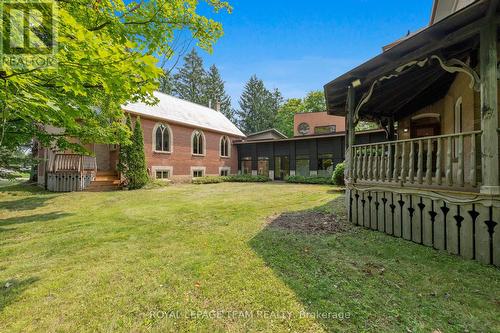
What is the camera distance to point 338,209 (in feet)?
24.7

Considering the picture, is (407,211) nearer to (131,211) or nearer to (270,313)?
(270,313)

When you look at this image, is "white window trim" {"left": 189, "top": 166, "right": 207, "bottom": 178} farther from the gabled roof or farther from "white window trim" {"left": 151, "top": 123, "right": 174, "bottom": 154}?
the gabled roof

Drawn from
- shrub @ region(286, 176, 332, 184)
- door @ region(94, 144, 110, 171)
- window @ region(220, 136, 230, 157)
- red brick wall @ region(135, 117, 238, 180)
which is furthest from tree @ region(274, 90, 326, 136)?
door @ region(94, 144, 110, 171)

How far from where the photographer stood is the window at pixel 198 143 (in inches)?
791

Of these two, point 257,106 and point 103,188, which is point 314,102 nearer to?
point 257,106

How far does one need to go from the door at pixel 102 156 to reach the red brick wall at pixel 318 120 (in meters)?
22.3

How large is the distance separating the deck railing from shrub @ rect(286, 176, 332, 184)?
11.9 m

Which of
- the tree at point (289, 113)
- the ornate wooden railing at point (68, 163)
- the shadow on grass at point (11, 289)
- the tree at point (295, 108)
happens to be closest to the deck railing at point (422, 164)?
the shadow on grass at point (11, 289)

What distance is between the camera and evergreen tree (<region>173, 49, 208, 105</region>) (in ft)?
153

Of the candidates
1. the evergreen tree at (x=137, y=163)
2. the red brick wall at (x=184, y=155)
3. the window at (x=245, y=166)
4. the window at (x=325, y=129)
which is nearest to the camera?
the evergreen tree at (x=137, y=163)

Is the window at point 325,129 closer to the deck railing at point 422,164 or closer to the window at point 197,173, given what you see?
the window at point 197,173

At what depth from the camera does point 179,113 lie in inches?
778

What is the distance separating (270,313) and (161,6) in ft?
17.1

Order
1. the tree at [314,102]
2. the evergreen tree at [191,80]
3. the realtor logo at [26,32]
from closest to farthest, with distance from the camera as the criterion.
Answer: the realtor logo at [26,32] → the tree at [314,102] → the evergreen tree at [191,80]
